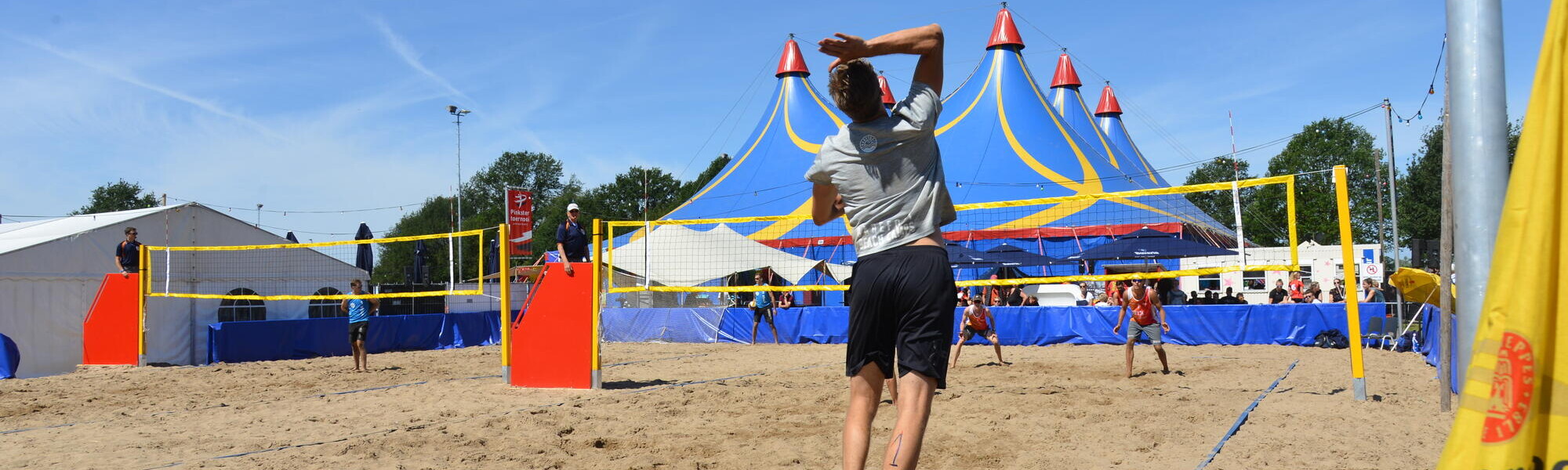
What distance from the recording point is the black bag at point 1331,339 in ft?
45.2

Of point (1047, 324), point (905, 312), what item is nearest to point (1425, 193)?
point (1047, 324)

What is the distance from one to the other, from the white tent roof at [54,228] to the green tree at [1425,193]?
128 feet

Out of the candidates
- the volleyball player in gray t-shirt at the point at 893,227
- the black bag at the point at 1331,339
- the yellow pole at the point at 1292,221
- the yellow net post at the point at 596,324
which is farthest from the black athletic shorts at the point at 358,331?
the black bag at the point at 1331,339

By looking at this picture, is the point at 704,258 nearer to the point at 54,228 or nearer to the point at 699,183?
the point at 54,228

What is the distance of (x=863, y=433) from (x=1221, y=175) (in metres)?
61.7

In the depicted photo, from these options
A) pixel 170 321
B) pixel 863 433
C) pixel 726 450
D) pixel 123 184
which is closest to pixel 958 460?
pixel 726 450

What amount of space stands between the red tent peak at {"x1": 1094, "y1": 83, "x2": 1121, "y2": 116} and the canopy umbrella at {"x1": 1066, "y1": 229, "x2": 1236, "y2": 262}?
17.2 meters

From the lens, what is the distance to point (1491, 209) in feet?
7.52

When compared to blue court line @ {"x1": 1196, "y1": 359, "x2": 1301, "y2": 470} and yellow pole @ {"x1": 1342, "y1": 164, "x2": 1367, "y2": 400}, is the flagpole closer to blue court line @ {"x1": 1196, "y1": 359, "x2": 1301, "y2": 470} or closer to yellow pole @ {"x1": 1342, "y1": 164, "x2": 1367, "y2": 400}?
blue court line @ {"x1": 1196, "y1": 359, "x2": 1301, "y2": 470}

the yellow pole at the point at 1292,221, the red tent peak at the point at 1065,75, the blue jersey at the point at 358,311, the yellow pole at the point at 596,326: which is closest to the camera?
the yellow pole at the point at 1292,221

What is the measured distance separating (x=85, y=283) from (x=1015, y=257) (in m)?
13.8

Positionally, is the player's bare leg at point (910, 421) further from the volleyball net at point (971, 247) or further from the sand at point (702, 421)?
the volleyball net at point (971, 247)

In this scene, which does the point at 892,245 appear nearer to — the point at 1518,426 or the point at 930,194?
the point at 930,194

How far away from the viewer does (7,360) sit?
11.0 meters
